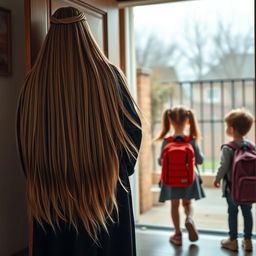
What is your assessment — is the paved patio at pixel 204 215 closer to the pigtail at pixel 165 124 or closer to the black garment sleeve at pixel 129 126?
the pigtail at pixel 165 124

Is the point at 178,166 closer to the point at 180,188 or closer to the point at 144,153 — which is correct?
the point at 180,188

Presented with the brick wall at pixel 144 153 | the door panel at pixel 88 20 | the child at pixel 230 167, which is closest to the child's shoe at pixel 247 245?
the child at pixel 230 167

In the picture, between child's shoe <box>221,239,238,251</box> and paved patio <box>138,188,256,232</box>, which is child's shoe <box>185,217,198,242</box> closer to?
child's shoe <box>221,239,238,251</box>

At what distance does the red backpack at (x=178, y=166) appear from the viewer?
3.07 metres

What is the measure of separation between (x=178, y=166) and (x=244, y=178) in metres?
0.50

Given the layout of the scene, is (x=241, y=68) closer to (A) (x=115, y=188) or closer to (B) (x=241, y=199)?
(B) (x=241, y=199)

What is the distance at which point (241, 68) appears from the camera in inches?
363

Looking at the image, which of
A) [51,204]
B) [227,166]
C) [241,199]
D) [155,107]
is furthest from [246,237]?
[155,107]

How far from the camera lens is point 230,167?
9.68 ft

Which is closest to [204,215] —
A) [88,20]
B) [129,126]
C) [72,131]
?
[88,20]

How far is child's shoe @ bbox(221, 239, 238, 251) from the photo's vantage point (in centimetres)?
298

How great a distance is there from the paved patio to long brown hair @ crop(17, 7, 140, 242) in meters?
2.20

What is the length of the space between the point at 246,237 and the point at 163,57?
698 cm

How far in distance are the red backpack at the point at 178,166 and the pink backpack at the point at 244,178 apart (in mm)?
332
